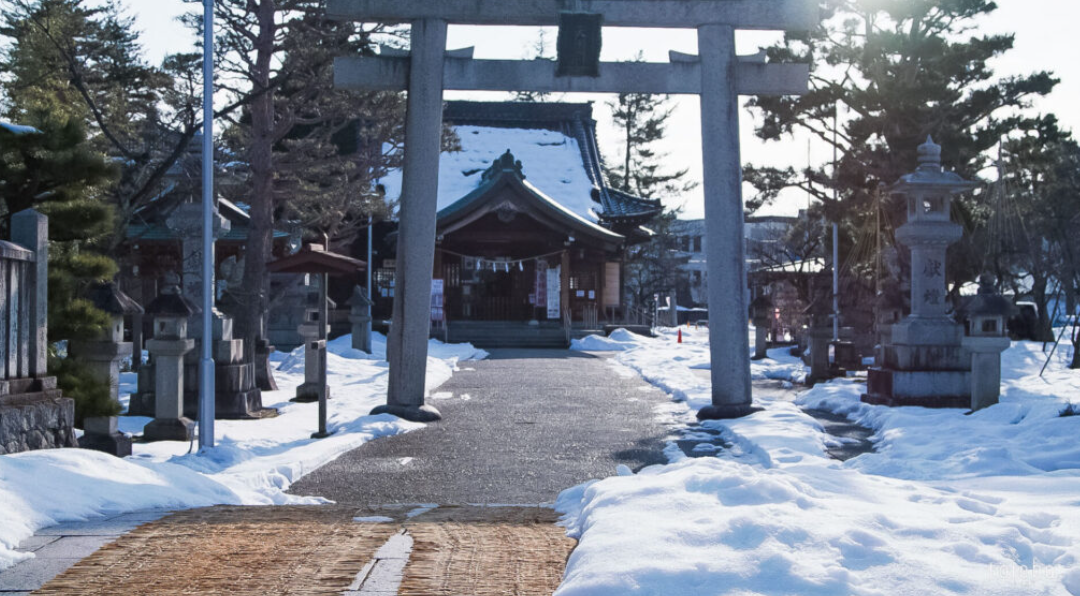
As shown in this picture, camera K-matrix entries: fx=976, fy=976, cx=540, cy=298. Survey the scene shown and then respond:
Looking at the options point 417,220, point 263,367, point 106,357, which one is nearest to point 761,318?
point 263,367

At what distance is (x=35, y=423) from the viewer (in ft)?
23.5

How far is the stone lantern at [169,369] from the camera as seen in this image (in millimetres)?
10281

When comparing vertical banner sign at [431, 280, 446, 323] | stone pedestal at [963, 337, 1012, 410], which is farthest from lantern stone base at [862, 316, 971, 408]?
vertical banner sign at [431, 280, 446, 323]

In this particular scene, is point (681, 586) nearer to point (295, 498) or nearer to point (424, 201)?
point (295, 498)

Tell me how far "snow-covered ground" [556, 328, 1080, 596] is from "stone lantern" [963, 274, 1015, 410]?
12.6 feet

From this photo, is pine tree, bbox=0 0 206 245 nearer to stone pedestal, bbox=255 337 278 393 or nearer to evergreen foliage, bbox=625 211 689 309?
stone pedestal, bbox=255 337 278 393

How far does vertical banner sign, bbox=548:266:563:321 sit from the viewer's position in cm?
3531

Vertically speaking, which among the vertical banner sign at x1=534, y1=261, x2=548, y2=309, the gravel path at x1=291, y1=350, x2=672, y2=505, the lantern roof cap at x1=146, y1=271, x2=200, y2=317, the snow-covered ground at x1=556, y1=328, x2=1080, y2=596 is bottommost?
the gravel path at x1=291, y1=350, x2=672, y2=505

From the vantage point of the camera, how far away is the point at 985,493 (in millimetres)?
6082

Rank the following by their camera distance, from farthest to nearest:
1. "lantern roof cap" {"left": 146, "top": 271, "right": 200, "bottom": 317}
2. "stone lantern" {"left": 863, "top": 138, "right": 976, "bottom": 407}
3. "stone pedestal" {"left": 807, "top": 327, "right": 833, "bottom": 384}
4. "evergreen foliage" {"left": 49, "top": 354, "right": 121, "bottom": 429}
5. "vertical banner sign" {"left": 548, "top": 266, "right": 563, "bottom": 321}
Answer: "vertical banner sign" {"left": 548, "top": 266, "right": 563, "bottom": 321}, "stone pedestal" {"left": 807, "top": 327, "right": 833, "bottom": 384}, "stone lantern" {"left": 863, "top": 138, "right": 976, "bottom": 407}, "lantern roof cap" {"left": 146, "top": 271, "right": 200, "bottom": 317}, "evergreen foliage" {"left": 49, "top": 354, "right": 121, "bottom": 429}

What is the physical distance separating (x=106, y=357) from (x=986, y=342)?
10.4m

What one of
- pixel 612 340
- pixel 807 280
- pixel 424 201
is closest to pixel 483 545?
pixel 424 201

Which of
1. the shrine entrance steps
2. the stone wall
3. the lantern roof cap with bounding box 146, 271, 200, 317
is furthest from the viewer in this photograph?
the shrine entrance steps

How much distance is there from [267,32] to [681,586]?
1360 centimetres
